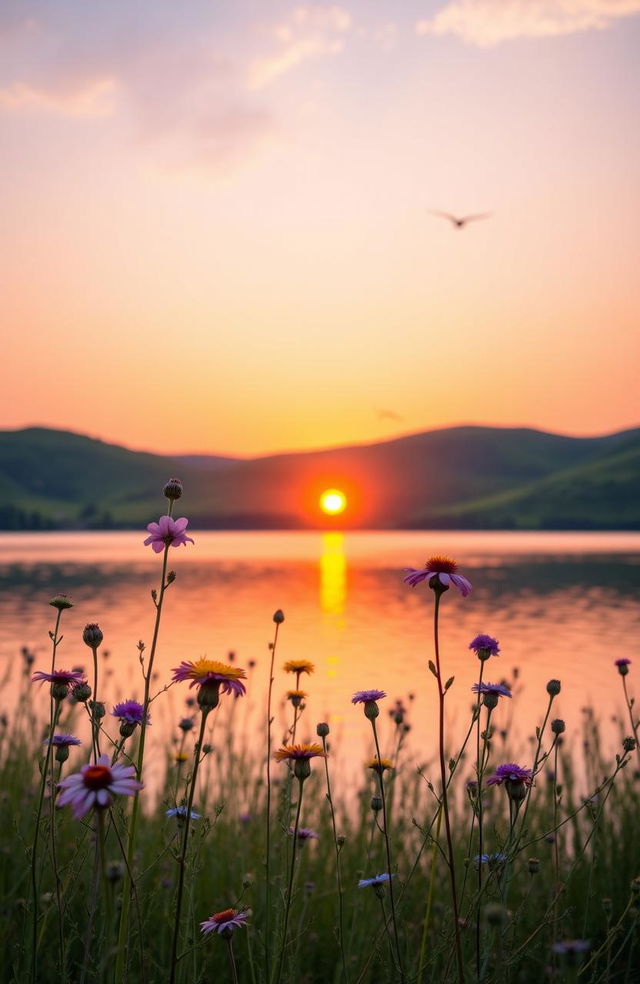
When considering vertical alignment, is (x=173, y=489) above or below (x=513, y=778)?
above

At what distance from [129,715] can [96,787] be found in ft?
3.26

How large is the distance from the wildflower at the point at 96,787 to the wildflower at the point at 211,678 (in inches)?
13.2

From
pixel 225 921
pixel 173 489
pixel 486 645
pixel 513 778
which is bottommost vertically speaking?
pixel 225 921

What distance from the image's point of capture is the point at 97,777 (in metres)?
1.90

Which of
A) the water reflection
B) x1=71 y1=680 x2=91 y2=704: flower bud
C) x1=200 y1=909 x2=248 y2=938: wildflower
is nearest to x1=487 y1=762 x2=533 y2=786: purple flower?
x1=200 y1=909 x2=248 y2=938: wildflower

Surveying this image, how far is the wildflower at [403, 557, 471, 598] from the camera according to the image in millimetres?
2678

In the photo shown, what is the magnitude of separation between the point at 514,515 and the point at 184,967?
168110mm

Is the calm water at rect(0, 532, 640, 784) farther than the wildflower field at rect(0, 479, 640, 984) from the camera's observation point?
Yes

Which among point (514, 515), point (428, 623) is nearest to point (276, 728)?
point (428, 623)

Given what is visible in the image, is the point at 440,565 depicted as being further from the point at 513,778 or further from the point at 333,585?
the point at 333,585

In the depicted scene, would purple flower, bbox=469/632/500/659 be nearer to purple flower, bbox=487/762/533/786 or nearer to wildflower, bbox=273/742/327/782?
purple flower, bbox=487/762/533/786

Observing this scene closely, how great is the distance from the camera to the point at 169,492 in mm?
2748

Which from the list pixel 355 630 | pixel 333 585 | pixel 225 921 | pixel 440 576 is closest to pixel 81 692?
pixel 225 921

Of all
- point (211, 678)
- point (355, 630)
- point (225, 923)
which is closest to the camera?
point (211, 678)
